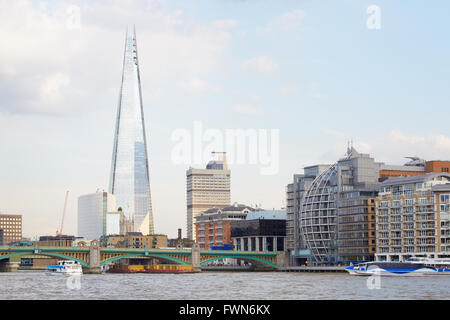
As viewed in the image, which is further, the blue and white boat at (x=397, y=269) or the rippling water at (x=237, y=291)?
the blue and white boat at (x=397, y=269)

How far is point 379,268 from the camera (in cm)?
15600

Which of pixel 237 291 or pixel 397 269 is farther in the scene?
pixel 397 269

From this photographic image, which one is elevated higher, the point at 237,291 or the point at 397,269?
the point at 237,291

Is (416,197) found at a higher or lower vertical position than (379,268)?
higher

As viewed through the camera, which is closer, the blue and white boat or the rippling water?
the rippling water
